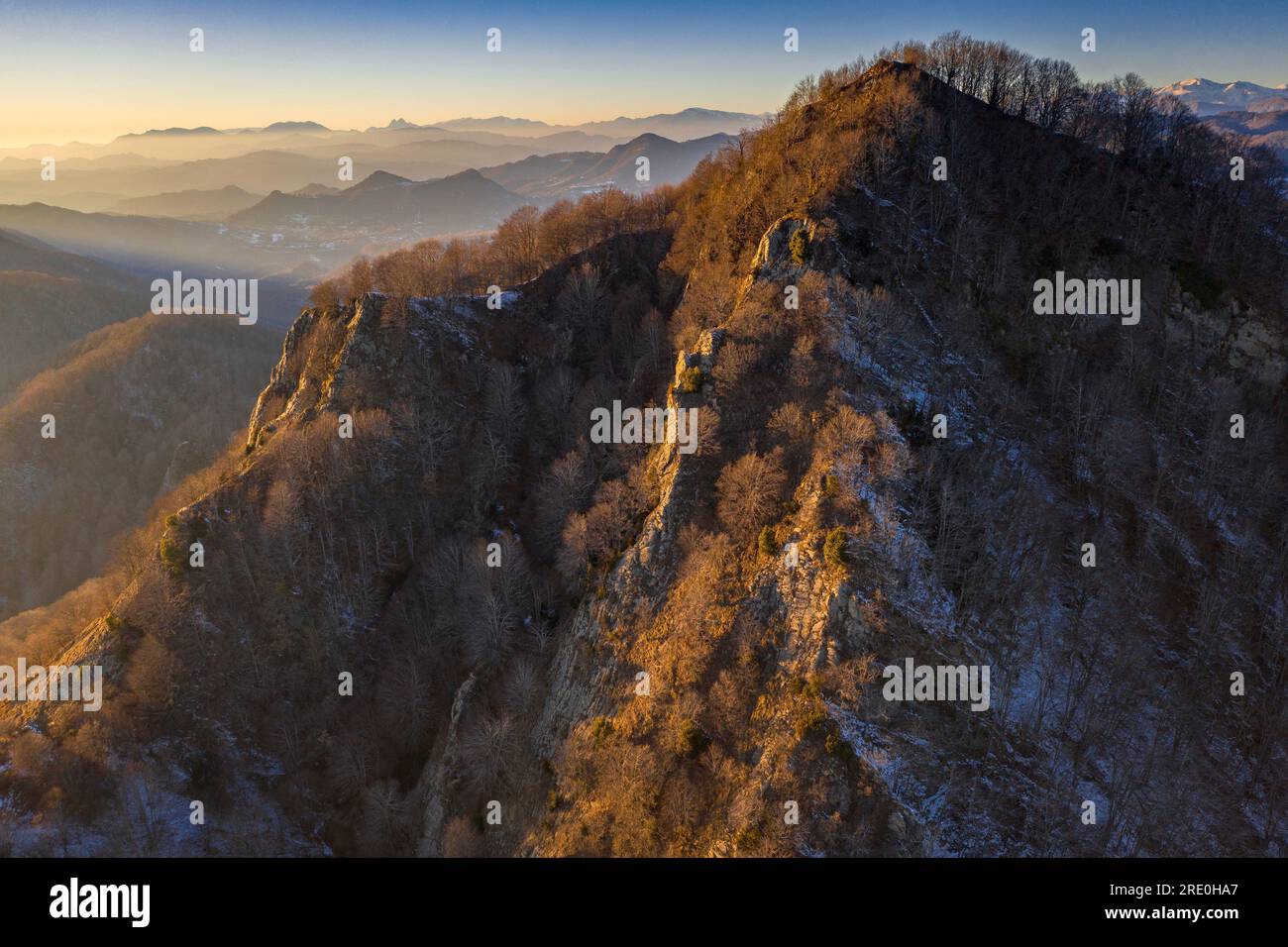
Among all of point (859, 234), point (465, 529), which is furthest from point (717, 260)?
point (465, 529)

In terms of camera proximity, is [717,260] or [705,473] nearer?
[705,473]

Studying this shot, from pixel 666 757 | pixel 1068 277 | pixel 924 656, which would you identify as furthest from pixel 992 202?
pixel 666 757

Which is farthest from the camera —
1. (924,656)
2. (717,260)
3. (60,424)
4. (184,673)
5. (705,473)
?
(60,424)

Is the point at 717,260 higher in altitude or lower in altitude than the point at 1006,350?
higher
